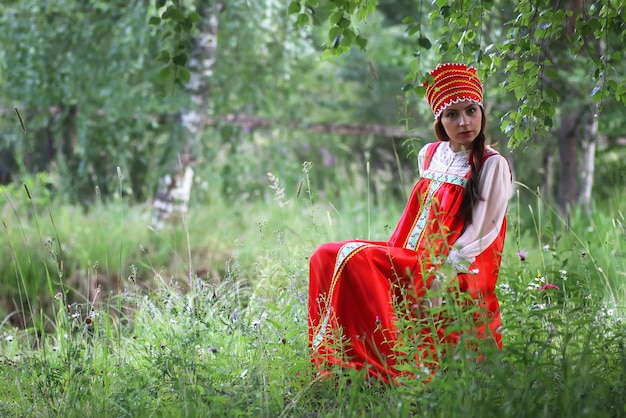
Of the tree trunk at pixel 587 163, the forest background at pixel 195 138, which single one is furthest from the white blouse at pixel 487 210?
the tree trunk at pixel 587 163

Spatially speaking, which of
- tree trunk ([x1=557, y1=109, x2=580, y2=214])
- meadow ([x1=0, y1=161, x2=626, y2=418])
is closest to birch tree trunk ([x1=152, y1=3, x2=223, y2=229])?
meadow ([x1=0, y1=161, x2=626, y2=418])

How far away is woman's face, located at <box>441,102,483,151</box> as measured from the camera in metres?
2.85

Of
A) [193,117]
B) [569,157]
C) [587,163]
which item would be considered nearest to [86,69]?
[193,117]

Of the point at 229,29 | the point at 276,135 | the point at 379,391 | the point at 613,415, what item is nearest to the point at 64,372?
the point at 379,391

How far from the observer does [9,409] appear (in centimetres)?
269

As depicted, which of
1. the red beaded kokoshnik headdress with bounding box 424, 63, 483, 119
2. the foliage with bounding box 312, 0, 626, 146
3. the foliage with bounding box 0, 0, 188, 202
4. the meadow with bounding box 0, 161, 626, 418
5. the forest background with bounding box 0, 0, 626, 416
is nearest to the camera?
the meadow with bounding box 0, 161, 626, 418

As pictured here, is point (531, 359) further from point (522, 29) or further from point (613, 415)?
point (522, 29)

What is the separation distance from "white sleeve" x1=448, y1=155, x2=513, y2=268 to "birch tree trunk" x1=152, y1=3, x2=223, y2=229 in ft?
12.4

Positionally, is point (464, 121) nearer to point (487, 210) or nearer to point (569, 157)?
point (487, 210)

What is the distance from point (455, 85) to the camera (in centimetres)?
284

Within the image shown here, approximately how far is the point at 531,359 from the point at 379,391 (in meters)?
0.80

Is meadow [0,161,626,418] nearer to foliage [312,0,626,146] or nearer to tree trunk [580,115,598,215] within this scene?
foliage [312,0,626,146]

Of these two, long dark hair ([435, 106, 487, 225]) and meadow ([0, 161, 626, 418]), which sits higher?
long dark hair ([435, 106, 487, 225])

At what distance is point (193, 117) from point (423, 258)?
3981 mm
